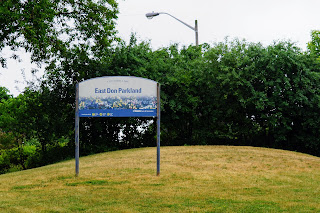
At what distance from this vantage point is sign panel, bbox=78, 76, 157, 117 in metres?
11.6

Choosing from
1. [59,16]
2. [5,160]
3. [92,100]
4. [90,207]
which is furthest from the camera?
[5,160]

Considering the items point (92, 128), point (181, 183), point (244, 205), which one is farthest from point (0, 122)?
point (244, 205)

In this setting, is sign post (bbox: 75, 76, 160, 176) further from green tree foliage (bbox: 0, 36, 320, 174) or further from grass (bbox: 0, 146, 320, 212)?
green tree foliage (bbox: 0, 36, 320, 174)

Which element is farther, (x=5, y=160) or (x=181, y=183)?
(x=5, y=160)

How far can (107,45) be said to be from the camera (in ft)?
72.9

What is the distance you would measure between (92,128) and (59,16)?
22.6 ft

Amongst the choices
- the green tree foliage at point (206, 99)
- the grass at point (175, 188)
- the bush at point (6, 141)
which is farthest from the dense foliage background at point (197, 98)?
the grass at point (175, 188)

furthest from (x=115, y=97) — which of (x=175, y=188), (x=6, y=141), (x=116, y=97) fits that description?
(x=6, y=141)

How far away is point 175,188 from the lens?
991 cm

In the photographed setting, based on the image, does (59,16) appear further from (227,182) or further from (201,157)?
(227,182)

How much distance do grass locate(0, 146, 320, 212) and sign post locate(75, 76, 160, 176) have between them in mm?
1401

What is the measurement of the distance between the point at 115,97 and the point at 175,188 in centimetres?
332

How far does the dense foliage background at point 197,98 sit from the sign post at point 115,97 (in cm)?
1096

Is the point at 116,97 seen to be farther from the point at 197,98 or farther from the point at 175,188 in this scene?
the point at 197,98
